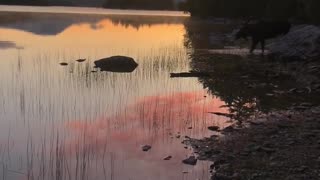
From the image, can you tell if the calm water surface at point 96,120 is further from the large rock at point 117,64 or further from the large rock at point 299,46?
the large rock at point 299,46

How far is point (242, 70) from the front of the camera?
2378 cm

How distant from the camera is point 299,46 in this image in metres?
28.2

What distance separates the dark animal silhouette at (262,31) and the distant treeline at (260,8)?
9.96 metres

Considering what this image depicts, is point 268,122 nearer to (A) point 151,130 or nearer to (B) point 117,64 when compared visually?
(A) point 151,130

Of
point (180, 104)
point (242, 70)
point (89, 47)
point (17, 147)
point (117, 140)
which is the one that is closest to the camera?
point (17, 147)

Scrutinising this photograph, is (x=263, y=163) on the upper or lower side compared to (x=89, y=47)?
upper

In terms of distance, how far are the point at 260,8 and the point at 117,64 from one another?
44.1m

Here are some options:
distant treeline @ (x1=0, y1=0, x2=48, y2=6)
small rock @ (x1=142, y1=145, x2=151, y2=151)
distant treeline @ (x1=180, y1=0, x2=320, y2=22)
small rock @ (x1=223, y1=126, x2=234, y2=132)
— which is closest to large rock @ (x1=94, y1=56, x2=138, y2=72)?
small rock @ (x1=223, y1=126, x2=234, y2=132)

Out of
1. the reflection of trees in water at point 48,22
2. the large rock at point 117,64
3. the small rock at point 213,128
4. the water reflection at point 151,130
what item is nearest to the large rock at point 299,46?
the large rock at point 117,64

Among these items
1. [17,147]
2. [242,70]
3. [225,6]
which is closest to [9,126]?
[17,147]

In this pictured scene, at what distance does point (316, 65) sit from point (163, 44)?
610 inches

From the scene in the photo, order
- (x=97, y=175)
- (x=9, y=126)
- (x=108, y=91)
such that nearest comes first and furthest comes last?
(x=97, y=175) < (x=9, y=126) < (x=108, y=91)

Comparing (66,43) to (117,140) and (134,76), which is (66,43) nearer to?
(134,76)

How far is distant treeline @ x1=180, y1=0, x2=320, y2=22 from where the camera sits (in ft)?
141
